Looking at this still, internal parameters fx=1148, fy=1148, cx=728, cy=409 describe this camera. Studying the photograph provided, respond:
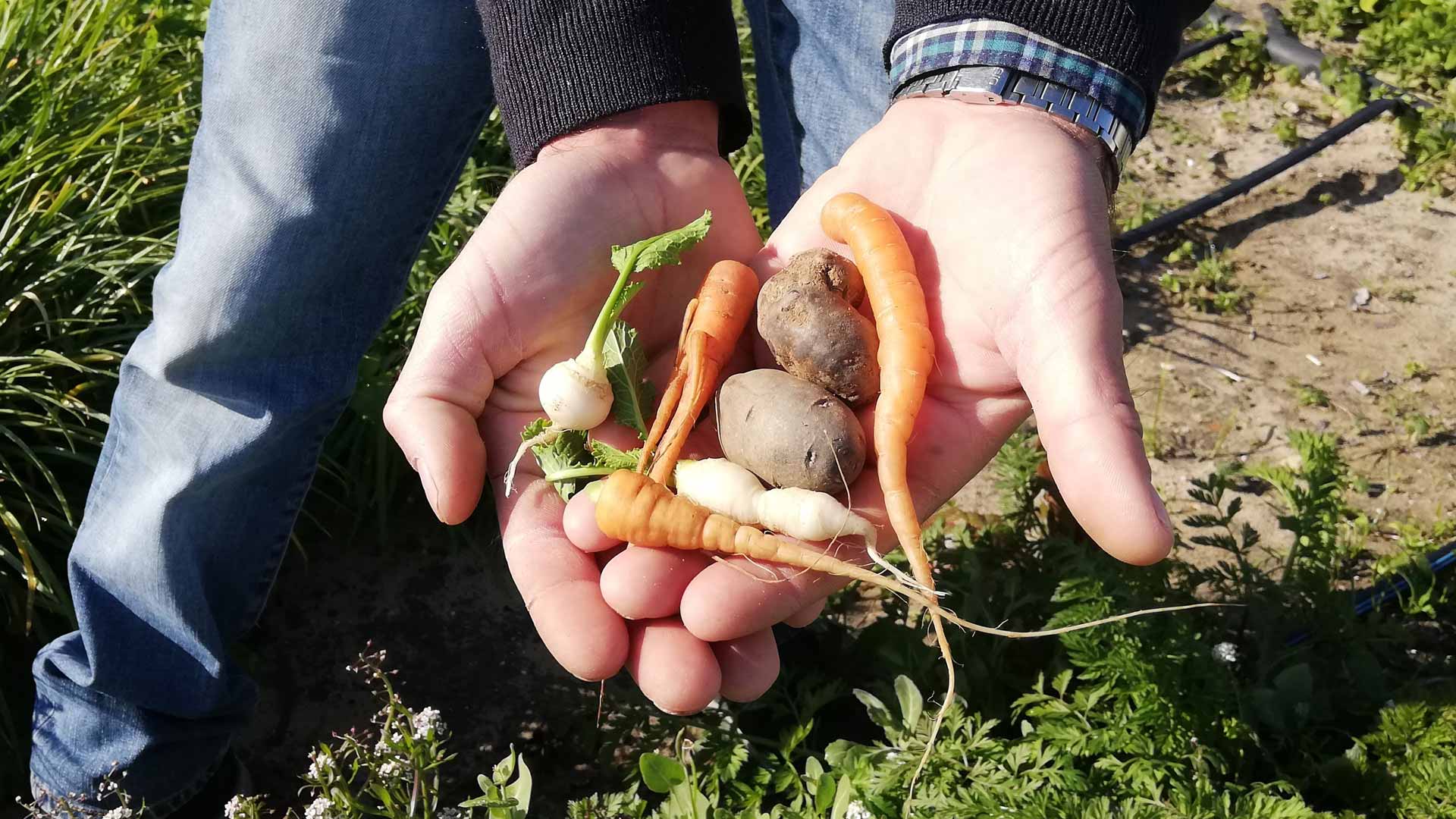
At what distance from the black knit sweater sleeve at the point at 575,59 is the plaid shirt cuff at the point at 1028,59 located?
0.66m

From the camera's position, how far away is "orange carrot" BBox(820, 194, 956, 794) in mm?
2494

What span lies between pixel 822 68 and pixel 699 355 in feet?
3.79

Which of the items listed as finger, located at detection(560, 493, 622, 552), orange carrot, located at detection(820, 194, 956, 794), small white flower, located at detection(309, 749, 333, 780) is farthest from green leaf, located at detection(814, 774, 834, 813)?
small white flower, located at detection(309, 749, 333, 780)

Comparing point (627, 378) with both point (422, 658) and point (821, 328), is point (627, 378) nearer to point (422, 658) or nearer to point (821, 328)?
point (821, 328)

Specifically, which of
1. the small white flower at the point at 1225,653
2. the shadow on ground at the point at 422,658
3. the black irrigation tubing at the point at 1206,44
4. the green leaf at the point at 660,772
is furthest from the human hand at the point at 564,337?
the black irrigation tubing at the point at 1206,44

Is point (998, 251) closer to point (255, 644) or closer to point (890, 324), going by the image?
point (890, 324)

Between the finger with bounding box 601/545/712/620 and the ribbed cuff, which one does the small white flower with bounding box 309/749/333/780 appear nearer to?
the finger with bounding box 601/545/712/620

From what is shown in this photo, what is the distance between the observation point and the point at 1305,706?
299cm

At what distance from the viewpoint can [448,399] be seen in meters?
2.46

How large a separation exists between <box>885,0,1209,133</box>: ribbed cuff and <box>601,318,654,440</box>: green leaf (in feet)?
3.61

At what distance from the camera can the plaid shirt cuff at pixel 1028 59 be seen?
262cm

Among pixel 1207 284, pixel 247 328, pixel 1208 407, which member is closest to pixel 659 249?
pixel 247 328

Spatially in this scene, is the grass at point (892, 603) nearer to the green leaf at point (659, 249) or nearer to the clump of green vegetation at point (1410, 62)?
the green leaf at point (659, 249)

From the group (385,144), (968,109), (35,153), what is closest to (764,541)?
(968,109)
